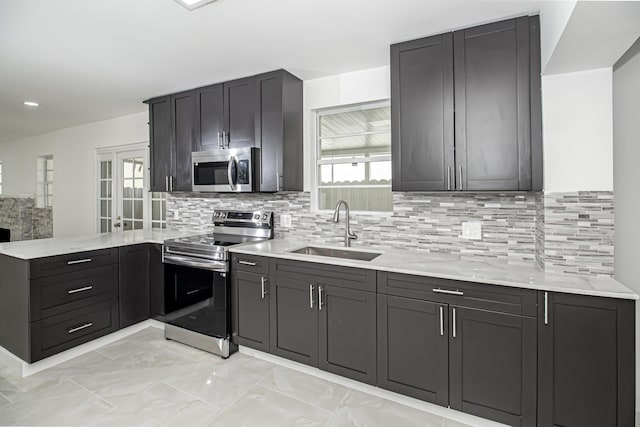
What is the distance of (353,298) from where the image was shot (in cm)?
231

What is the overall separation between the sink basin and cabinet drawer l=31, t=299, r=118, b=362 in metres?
1.80

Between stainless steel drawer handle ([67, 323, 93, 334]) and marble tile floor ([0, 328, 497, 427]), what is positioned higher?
stainless steel drawer handle ([67, 323, 93, 334])

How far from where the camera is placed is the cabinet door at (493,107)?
2068mm

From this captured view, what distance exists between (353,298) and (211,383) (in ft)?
3.85

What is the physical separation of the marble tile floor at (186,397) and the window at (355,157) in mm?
1507

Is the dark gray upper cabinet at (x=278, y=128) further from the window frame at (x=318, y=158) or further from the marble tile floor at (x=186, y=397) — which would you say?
the marble tile floor at (x=186, y=397)

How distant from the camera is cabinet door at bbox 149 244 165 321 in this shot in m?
3.31

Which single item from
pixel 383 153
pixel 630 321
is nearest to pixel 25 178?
pixel 383 153

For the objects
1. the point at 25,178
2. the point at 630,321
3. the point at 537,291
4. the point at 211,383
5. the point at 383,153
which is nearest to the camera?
the point at 630,321

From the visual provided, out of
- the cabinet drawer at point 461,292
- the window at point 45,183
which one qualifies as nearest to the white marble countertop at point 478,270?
the cabinet drawer at point 461,292

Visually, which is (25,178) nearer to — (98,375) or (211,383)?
(98,375)

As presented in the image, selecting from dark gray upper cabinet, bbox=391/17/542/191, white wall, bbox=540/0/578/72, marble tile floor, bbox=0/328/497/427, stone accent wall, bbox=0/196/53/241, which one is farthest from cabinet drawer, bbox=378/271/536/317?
stone accent wall, bbox=0/196/53/241

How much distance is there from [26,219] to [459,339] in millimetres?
7098

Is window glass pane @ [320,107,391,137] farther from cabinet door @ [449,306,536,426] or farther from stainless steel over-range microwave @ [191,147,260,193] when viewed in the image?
cabinet door @ [449,306,536,426]
